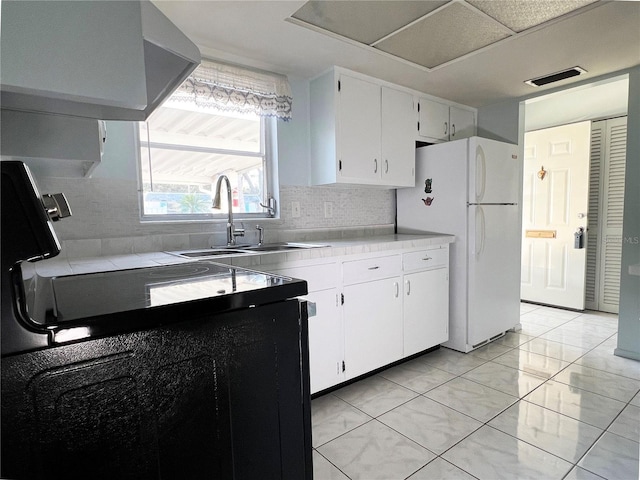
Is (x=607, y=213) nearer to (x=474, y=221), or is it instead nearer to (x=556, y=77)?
(x=556, y=77)

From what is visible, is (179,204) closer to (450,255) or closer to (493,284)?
(450,255)

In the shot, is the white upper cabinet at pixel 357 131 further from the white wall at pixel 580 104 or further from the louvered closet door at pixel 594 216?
the louvered closet door at pixel 594 216

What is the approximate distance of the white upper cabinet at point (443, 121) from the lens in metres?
3.12

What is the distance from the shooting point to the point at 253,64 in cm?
239

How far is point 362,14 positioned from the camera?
6.03 feet

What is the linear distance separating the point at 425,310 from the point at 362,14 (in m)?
1.99

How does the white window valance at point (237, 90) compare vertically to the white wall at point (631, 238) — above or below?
above

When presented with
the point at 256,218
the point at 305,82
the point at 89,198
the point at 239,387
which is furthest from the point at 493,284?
the point at 89,198

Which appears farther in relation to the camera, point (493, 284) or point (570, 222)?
point (570, 222)

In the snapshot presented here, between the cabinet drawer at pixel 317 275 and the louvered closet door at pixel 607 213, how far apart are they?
3.49 meters

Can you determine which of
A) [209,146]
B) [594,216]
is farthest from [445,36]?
[594,216]

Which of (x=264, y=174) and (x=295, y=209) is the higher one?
(x=264, y=174)

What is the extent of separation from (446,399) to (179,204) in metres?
2.04

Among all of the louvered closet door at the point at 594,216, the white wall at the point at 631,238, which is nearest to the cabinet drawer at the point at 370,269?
the white wall at the point at 631,238
